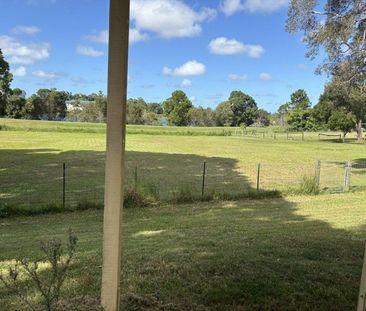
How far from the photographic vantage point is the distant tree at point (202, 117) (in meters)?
76.4

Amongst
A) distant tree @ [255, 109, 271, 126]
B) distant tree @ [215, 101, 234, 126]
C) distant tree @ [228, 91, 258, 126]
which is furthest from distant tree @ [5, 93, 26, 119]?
distant tree @ [255, 109, 271, 126]

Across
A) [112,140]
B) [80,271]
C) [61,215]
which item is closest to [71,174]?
[61,215]

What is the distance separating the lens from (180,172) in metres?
22.5

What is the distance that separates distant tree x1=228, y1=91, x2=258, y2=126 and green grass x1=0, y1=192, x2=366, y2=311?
56.5 meters

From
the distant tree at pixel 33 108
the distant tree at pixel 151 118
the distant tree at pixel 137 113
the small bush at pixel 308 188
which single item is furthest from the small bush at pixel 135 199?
the distant tree at pixel 33 108

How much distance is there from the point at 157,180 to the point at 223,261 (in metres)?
14.0

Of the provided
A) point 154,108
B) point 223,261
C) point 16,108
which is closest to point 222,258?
point 223,261

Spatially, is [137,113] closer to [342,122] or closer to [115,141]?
[342,122]

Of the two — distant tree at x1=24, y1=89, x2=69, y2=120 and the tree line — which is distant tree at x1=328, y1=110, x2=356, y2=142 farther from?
distant tree at x1=24, y1=89, x2=69, y2=120

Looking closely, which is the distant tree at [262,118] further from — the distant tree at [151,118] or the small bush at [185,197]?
the small bush at [185,197]

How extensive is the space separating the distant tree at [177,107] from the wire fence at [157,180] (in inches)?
1364

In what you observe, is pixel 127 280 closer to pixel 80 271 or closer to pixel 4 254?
pixel 80 271

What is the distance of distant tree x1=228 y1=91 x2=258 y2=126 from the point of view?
218 ft

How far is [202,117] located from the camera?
77.9 m
